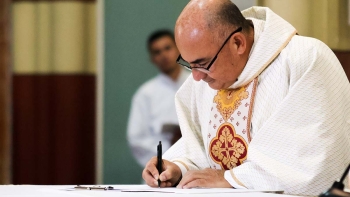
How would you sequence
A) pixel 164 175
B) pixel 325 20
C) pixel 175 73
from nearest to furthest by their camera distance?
pixel 164 175 → pixel 325 20 → pixel 175 73

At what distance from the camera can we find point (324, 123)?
2.49m

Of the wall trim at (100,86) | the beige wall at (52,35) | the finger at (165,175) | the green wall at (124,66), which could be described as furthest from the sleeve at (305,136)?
the beige wall at (52,35)

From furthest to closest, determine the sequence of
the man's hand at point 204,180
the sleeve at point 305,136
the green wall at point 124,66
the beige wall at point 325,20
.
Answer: the green wall at point 124,66
the beige wall at point 325,20
the man's hand at point 204,180
the sleeve at point 305,136

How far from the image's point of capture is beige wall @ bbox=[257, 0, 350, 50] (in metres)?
4.11

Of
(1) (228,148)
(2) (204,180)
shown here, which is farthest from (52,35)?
(2) (204,180)

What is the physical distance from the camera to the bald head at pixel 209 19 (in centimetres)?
265

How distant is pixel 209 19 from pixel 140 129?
266cm

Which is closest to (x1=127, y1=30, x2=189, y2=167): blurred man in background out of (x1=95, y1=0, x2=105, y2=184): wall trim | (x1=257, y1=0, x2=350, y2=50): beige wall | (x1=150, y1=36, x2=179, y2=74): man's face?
(x1=150, y1=36, x2=179, y2=74): man's face

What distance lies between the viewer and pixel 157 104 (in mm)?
5160

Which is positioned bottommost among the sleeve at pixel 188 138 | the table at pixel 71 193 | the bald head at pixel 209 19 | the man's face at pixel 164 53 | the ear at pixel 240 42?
the table at pixel 71 193

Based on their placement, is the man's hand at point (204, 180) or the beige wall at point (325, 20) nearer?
the man's hand at point (204, 180)

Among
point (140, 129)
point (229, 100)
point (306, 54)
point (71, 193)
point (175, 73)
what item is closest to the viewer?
point (71, 193)

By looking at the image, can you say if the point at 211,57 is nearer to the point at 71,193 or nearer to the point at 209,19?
the point at 209,19

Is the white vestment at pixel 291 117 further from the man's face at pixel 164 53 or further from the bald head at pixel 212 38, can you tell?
the man's face at pixel 164 53
